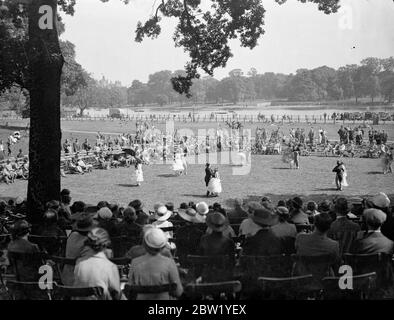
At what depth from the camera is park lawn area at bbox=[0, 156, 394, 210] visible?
2203cm

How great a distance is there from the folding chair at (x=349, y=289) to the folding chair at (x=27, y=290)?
12.2 feet

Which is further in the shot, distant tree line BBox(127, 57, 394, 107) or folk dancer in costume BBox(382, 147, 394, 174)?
distant tree line BBox(127, 57, 394, 107)

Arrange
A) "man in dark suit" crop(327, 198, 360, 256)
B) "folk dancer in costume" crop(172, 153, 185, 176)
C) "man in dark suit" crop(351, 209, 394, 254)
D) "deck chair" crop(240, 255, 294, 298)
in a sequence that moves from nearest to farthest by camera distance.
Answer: "deck chair" crop(240, 255, 294, 298)
"man in dark suit" crop(351, 209, 394, 254)
"man in dark suit" crop(327, 198, 360, 256)
"folk dancer in costume" crop(172, 153, 185, 176)

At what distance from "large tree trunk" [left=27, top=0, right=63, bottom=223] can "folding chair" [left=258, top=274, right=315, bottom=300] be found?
8354 mm

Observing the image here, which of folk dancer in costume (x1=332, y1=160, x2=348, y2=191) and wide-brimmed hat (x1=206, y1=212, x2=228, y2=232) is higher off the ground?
wide-brimmed hat (x1=206, y1=212, x2=228, y2=232)

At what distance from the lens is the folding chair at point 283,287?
19.9 ft

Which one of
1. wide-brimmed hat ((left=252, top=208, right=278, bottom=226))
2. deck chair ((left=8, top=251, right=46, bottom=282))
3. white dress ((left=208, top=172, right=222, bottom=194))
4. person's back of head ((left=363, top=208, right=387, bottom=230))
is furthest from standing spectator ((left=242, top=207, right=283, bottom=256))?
white dress ((left=208, top=172, right=222, bottom=194))

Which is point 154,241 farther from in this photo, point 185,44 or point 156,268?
point 185,44

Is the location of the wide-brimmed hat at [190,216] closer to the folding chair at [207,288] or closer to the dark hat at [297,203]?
the dark hat at [297,203]

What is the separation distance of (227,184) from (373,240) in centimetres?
1823

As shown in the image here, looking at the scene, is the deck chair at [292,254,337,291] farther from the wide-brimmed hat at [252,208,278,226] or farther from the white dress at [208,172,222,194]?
the white dress at [208,172,222,194]

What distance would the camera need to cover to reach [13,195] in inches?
901
